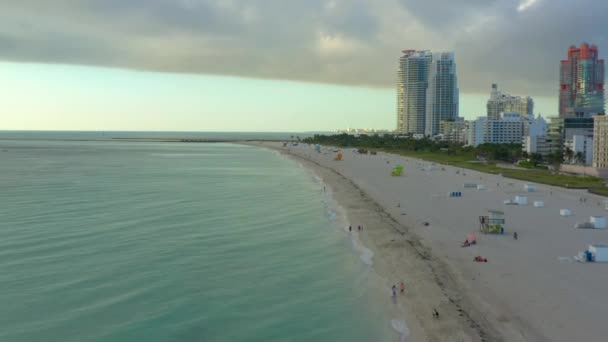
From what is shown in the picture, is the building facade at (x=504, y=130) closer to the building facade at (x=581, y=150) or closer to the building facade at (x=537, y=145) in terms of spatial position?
the building facade at (x=537, y=145)

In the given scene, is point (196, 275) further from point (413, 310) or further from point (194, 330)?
point (413, 310)

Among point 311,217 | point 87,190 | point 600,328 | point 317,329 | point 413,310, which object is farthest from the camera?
point 87,190

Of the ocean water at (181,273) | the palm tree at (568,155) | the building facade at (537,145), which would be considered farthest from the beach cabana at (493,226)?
the building facade at (537,145)

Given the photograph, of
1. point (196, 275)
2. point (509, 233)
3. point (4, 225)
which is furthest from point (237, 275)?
point (4, 225)

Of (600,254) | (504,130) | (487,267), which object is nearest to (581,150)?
(504,130)

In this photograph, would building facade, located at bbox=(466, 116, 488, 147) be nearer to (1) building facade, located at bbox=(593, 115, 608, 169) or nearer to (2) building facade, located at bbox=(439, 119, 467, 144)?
(2) building facade, located at bbox=(439, 119, 467, 144)

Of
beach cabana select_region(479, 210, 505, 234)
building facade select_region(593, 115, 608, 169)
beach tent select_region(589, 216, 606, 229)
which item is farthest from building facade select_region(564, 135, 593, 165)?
beach cabana select_region(479, 210, 505, 234)

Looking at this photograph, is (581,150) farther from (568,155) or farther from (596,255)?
(596,255)

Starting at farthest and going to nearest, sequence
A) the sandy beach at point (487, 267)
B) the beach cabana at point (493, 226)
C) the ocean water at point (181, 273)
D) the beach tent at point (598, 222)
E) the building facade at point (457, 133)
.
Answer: the building facade at point (457, 133)
the beach tent at point (598, 222)
the beach cabana at point (493, 226)
the ocean water at point (181, 273)
the sandy beach at point (487, 267)
